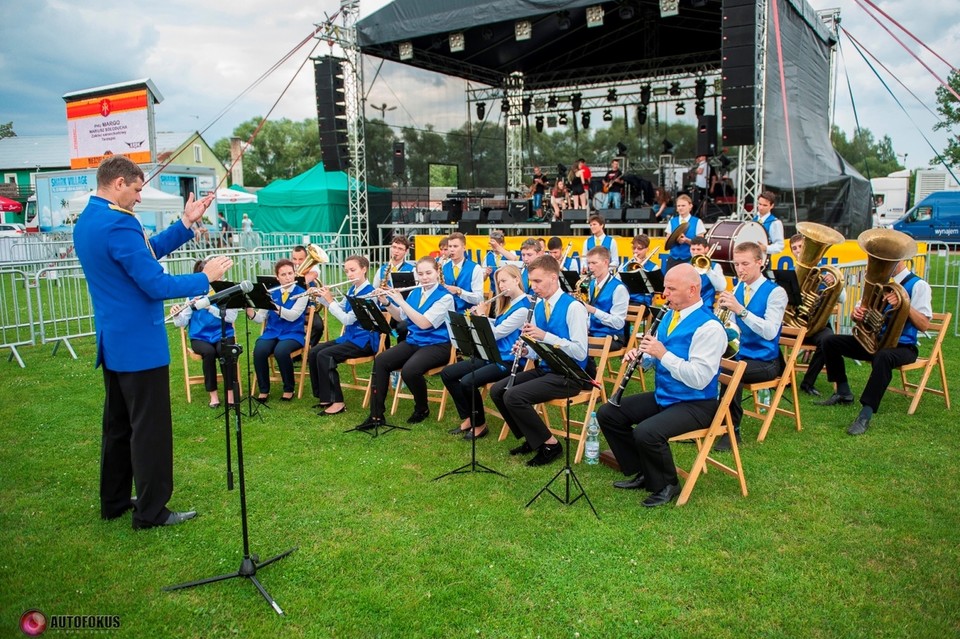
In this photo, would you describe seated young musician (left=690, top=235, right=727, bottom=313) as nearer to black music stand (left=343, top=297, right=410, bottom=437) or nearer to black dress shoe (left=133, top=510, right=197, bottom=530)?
black music stand (left=343, top=297, right=410, bottom=437)

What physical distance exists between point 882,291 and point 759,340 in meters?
1.28

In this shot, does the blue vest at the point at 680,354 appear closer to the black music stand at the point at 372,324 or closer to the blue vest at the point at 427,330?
the blue vest at the point at 427,330

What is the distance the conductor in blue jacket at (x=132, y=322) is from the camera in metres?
3.83

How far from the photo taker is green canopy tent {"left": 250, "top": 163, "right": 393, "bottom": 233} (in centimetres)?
2230

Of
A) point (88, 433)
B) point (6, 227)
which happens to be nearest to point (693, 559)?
point (88, 433)

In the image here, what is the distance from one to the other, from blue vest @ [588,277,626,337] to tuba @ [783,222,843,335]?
5.52 ft

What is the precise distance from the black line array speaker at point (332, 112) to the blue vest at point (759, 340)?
42.9 feet

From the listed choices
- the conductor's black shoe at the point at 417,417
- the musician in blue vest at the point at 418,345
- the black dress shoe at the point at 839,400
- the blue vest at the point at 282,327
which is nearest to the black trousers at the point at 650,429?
the musician in blue vest at the point at 418,345

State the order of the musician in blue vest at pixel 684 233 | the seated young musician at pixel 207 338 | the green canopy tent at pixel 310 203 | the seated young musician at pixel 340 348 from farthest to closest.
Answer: the green canopy tent at pixel 310 203 → the musician in blue vest at pixel 684 233 → the seated young musician at pixel 207 338 → the seated young musician at pixel 340 348

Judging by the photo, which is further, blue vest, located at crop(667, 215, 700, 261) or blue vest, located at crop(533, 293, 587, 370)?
blue vest, located at crop(667, 215, 700, 261)

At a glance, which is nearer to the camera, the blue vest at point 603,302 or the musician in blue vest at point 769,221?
the blue vest at point 603,302

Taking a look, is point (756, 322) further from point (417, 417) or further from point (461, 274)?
point (461, 274)

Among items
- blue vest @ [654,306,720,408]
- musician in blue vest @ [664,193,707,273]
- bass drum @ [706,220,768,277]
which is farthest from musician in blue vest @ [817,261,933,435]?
musician in blue vest @ [664,193,707,273]

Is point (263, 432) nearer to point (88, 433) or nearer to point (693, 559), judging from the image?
point (88, 433)
